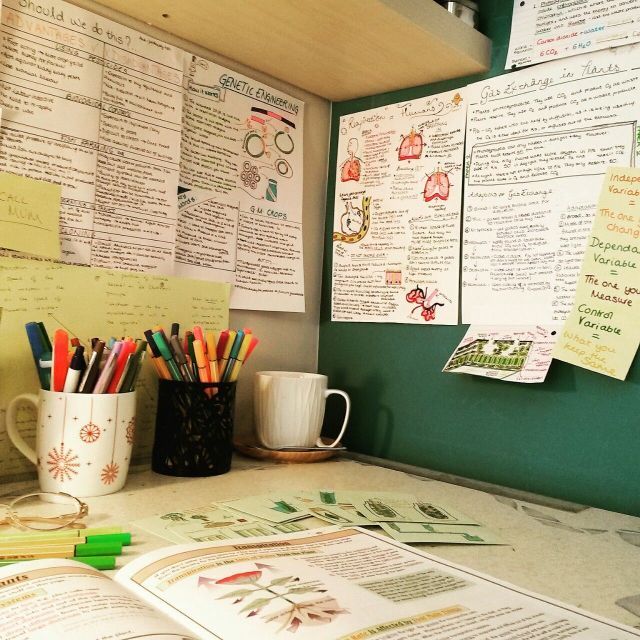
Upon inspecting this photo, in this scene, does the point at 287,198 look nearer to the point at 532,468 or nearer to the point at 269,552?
the point at 532,468

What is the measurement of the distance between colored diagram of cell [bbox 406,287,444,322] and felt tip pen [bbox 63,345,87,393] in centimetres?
55

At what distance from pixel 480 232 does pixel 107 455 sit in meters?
0.63

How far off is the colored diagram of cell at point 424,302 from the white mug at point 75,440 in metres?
0.52

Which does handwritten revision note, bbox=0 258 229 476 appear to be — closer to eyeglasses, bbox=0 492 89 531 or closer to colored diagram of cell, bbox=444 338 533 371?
eyeglasses, bbox=0 492 89 531

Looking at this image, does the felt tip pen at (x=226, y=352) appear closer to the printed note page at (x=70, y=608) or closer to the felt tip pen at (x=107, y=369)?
the felt tip pen at (x=107, y=369)

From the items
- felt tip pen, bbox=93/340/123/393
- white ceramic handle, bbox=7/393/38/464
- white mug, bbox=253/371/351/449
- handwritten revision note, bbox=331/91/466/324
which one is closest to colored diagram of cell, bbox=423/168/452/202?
handwritten revision note, bbox=331/91/466/324

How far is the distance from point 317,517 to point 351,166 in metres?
0.69

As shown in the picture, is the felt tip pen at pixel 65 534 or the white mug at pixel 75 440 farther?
the white mug at pixel 75 440

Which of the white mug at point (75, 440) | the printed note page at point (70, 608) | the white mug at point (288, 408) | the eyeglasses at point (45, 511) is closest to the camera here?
the printed note page at point (70, 608)

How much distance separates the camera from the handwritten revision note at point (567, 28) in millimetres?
907

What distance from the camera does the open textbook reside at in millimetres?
444


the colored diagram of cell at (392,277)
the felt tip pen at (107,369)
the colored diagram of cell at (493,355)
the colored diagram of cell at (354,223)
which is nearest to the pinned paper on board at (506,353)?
the colored diagram of cell at (493,355)

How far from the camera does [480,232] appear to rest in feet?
3.42

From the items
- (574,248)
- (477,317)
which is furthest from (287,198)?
(574,248)
